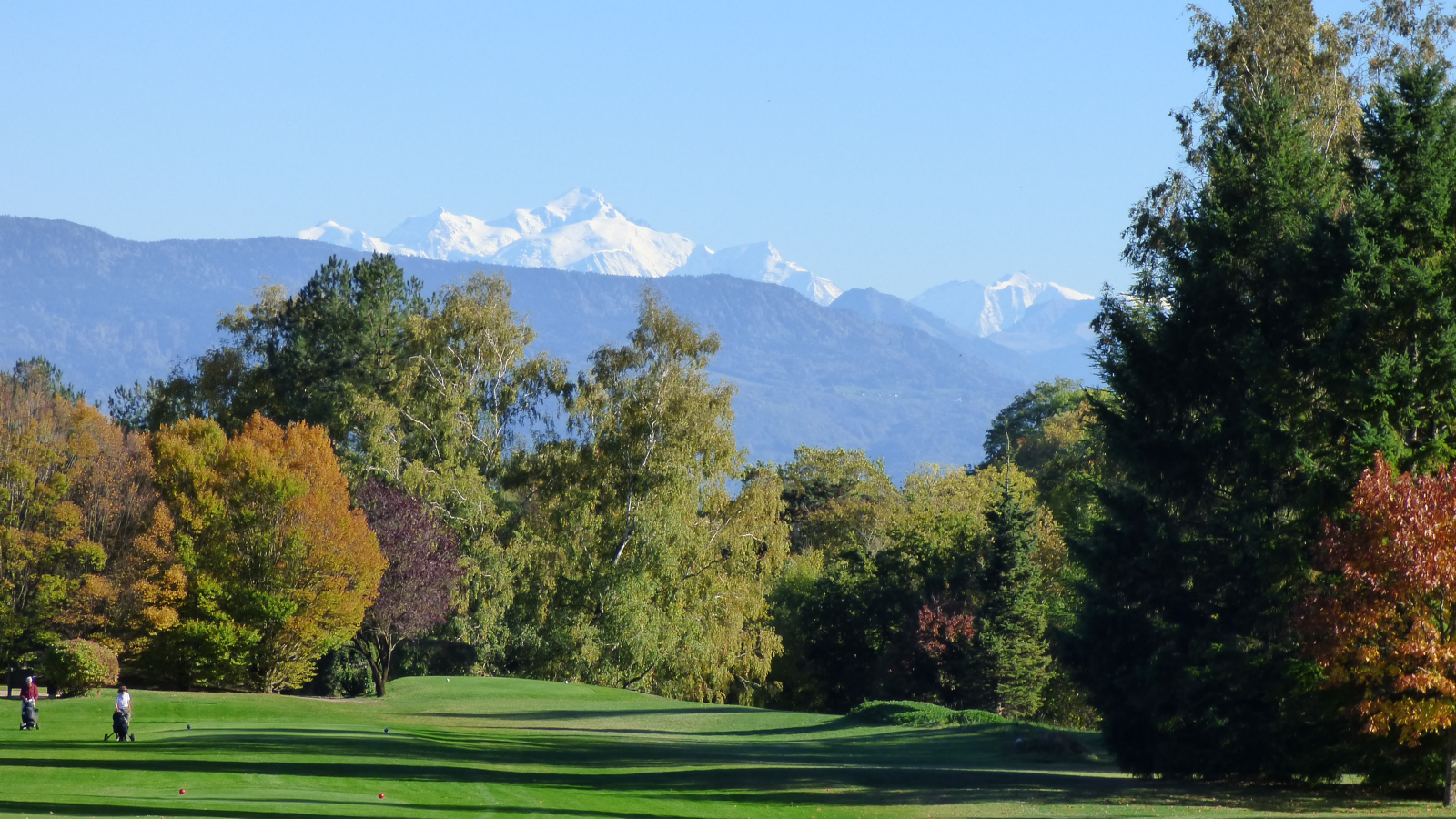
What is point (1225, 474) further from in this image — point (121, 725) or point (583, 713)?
point (121, 725)

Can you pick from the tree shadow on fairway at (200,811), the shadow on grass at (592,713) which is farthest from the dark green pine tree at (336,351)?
the tree shadow on fairway at (200,811)

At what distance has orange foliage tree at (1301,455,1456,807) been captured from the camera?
2058 cm

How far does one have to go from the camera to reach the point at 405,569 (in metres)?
51.3

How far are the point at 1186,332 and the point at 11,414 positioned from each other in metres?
41.2

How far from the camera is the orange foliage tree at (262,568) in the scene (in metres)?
47.3

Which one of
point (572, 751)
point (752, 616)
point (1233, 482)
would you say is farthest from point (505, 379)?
point (1233, 482)

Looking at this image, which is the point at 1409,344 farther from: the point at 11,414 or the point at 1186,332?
the point at 11,414

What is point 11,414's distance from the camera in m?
49.1

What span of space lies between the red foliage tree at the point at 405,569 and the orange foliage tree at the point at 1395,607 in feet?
119

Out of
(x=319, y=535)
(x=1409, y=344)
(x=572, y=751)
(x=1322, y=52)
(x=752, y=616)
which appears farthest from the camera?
(x=752, y=616)

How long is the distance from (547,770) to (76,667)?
19.1m

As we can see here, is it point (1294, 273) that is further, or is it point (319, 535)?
point (319, 535)

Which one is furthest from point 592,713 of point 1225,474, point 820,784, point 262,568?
point 1225,474

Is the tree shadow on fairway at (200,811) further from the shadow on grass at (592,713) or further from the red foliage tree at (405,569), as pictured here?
the red foliage tree at (405,569)
